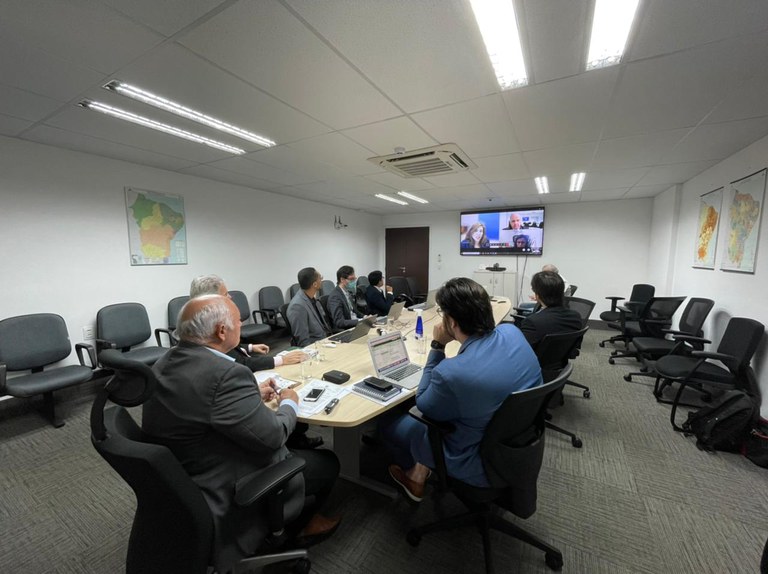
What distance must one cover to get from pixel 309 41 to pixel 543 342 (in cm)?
233

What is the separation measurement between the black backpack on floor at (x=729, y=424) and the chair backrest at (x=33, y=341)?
5.64 metres

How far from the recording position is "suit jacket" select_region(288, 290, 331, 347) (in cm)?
282

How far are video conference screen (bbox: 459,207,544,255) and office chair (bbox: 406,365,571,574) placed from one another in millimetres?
5854

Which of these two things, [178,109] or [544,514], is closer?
[544,514]

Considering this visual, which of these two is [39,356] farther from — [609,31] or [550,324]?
[609,31]

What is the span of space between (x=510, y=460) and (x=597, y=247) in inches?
251

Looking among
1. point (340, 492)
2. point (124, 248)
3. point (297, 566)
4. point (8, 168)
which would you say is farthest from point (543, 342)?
point (8, 168)

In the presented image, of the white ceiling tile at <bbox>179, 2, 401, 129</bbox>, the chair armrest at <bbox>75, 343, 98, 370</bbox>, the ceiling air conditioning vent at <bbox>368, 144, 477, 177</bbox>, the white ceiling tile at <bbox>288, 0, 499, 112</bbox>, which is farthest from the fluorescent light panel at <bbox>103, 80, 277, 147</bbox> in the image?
the chair armrest at <bbox>75, 343, 98, 370</bbox>

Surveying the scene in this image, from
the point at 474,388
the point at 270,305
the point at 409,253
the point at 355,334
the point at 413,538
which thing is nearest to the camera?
the point at 474,388

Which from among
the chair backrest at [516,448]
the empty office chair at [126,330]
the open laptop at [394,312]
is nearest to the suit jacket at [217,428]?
the chair backrest at [516,448]

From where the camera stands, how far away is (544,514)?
5.96 feet

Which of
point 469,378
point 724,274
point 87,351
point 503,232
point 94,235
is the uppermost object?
point 503,232

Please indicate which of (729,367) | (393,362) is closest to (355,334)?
(393,362)

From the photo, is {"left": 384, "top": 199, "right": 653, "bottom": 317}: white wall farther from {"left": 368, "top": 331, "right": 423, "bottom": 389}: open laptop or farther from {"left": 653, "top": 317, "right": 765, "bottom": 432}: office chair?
{"left": 368, "top": 331, "right": 423, "bottom": 389}: open laptop
